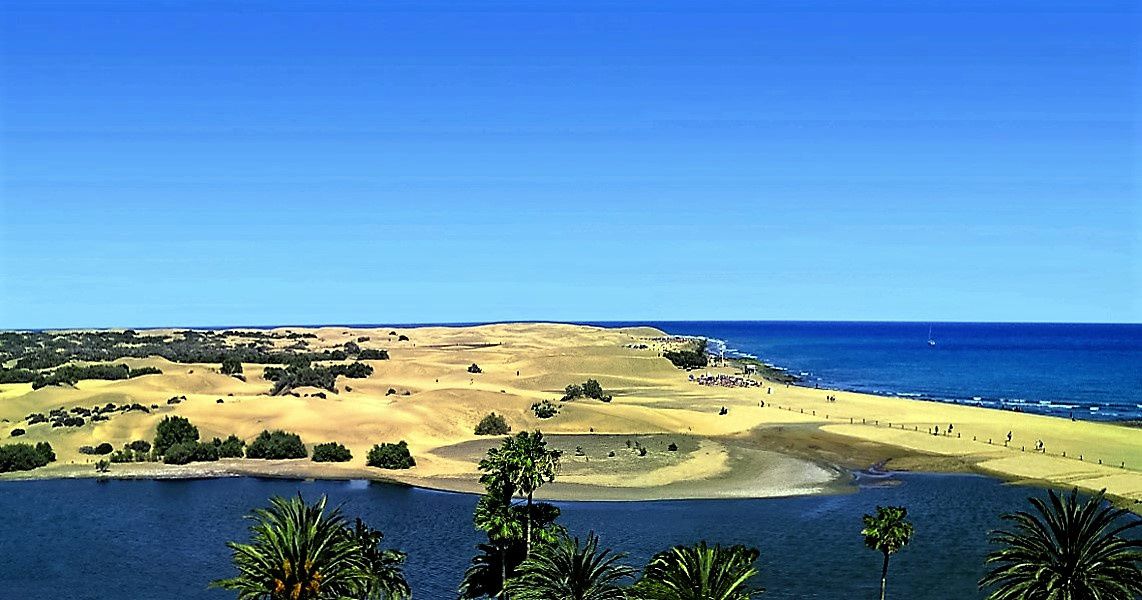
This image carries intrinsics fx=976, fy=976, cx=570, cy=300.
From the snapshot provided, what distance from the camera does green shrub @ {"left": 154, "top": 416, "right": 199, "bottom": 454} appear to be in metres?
94.7

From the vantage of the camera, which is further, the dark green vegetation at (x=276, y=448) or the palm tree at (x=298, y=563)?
the dark green vegetation at (x=276, y=448)

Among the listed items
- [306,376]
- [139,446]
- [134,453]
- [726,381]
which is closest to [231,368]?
[306,376]

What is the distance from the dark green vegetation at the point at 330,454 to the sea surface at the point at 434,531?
29.0 ft

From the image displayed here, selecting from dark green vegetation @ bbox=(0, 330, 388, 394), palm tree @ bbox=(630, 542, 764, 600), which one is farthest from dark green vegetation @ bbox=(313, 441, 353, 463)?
palm tree @ bbox=(630, 542, 764, 600)

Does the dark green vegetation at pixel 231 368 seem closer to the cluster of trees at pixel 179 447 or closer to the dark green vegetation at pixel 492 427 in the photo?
the cluster of trees at pixel 179 447

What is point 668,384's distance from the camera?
551 ft

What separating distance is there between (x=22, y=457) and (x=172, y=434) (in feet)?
42.4

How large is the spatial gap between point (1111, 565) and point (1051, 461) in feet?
217

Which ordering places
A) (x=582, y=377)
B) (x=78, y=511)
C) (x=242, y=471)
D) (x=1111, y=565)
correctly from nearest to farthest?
(x=1111, y=565), (x=78, y=511), (x=242, y=471), (x=582, y=377)

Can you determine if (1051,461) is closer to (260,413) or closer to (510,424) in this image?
(510,424)

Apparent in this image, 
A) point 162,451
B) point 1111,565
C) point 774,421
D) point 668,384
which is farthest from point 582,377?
point 1111,565

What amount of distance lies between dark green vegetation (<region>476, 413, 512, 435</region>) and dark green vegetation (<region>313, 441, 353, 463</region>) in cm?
1916

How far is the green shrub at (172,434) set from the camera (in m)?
94.7

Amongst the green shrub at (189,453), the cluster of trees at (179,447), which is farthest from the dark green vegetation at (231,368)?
the green shrub at (189,453)
